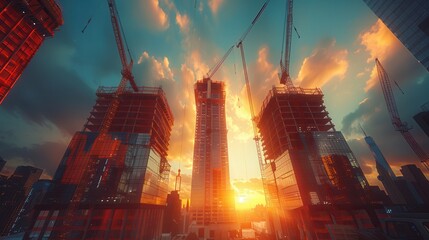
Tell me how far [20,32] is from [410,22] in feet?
363

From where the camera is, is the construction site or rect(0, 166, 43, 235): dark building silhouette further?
rect(0, 166, 43, 235): dark building silhouette

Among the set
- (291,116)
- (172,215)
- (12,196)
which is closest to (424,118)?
(291,116)

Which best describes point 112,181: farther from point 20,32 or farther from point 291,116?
point 291,116

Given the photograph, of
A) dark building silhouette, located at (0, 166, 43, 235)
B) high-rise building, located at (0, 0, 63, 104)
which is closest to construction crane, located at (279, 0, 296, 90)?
high-rise building, located at (0, 0, 63, 104)

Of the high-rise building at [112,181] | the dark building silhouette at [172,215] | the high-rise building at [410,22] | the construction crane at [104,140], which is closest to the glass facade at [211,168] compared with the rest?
the high-rise building at [112,181]

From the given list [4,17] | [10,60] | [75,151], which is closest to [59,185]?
[75,151]

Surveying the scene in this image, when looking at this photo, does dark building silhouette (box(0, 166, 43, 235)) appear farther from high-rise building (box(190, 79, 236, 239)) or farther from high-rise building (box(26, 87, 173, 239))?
high-rise building (box(190, 79, 236, 239))

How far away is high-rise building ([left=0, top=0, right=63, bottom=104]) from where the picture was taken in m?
40.9

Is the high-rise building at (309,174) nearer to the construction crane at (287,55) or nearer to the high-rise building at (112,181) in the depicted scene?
the construction crane at (287,55)

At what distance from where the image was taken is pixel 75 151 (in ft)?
166

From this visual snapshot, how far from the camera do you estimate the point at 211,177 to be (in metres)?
87.3

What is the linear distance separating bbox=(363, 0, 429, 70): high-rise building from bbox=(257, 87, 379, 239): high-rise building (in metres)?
26.5

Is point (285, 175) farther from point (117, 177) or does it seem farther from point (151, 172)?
point (117, 177)

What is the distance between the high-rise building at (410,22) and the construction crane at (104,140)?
85.5m
